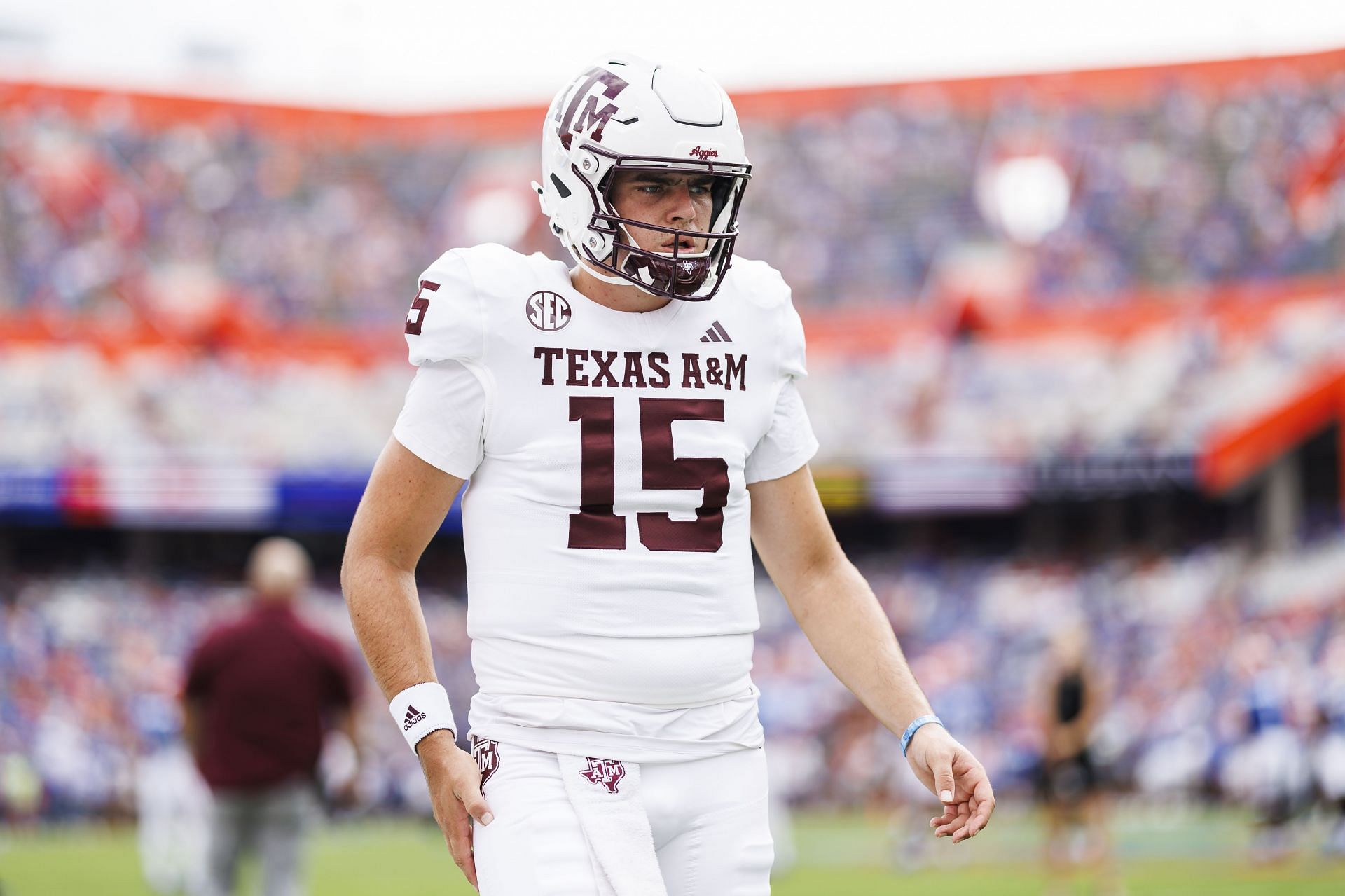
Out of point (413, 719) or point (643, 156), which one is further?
point (643, 156)

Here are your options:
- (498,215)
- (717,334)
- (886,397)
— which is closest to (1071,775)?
(717,334)

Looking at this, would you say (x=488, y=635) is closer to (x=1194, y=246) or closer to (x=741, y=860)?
(x=741, y=860)

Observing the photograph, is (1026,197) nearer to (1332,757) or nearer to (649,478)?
(1332,757)

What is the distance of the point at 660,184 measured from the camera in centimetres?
267

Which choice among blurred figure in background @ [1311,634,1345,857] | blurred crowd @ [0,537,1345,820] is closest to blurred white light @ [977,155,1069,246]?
blurred crowd @ [0,537,1345,820]

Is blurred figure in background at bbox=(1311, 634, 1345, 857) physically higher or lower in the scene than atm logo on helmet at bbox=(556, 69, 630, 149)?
lower

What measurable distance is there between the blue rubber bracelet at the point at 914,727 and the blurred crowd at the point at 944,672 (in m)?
11.8

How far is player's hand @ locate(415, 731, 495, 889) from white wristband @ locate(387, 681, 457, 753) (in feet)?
0.04

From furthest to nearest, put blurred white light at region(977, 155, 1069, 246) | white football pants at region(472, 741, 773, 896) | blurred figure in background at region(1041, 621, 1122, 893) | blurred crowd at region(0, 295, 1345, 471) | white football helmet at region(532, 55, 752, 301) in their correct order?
1. blurred white light at region(977, 155, 1069, 246)
2. blurred crowd at region(0, 295, 1345, 471)
3. blurred figure in background at region(1041, 621, 1122, 893)
4. white football helmet at region(532, 55, 752, 301)
5. white football pants at region(472, 741, 773, 896)

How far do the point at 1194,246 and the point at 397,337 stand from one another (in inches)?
421

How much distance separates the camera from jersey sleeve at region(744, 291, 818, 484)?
2791mm

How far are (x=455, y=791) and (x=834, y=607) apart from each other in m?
0.76

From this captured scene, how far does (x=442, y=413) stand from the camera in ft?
8.23

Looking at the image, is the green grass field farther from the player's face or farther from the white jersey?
the player's face
